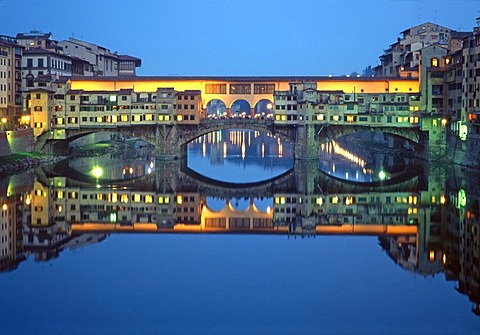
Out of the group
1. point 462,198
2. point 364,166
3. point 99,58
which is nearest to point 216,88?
point 364,166

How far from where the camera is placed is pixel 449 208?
1057 inches

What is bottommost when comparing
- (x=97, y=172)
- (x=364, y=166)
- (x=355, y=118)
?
(x=97, y=172)

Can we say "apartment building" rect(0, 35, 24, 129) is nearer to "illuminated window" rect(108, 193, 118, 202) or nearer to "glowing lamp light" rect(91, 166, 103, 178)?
"glowing lamp light" rect(91, 166, 103, 178)

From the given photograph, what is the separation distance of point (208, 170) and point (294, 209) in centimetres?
1757

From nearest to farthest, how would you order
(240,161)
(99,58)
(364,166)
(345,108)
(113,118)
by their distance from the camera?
(364,166) < (345,108) < (113,118) < (240,161) < (99,58)

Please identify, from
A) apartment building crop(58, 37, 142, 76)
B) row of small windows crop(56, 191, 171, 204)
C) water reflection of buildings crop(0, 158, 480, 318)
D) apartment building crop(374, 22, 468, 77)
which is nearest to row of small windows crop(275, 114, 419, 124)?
apartment building crop(374, 22, 468, 77)

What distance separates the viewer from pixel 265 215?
90.5 feet

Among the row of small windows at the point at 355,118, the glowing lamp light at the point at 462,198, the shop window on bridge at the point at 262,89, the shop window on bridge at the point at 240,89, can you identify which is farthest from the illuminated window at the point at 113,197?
the shop window on bridge at the point at 262,89

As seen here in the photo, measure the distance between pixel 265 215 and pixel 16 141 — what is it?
20556 millimetres

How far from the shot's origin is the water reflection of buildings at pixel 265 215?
20.3 m

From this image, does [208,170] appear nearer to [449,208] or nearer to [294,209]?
[294,209]

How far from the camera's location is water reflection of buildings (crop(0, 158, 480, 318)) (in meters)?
20.3

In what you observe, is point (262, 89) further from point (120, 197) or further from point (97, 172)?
point (120, 197)

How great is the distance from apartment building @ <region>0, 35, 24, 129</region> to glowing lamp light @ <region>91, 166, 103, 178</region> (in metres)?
6.80
